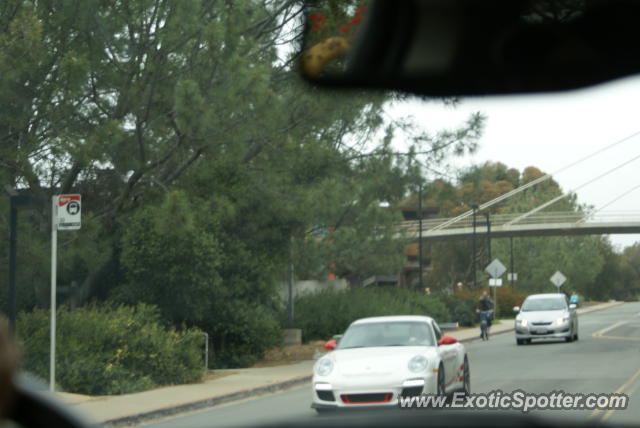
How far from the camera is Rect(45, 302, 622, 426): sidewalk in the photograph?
1537 cm

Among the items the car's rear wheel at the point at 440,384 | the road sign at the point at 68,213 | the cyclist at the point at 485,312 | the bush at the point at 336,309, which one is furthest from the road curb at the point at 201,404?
the cyclist at the point at 485,312

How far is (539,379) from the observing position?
61.3 ft

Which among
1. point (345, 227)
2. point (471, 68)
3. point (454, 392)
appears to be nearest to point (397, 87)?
point (471, 68)

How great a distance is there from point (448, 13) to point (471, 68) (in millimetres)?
178

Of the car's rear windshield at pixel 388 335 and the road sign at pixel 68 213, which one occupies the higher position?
the road sign at pixel 68 213

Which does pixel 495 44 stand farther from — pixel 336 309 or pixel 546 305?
pixel 336 309

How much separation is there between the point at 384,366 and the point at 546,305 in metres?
19.9

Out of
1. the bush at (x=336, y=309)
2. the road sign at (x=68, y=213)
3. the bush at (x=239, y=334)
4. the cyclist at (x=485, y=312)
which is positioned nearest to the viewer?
the road sign at (x=68, y=213)

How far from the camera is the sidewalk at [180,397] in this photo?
50.4 ft

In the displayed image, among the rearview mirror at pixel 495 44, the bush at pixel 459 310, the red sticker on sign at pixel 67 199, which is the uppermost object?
the red sticker on sign at pixel 67 199

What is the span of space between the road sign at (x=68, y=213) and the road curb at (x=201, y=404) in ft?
10.8

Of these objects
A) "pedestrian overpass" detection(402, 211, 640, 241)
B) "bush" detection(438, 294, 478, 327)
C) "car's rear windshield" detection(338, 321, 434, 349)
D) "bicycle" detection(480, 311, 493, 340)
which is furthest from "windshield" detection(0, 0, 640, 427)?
"pedestrian overpass" detection(402, 211, 640, 241)

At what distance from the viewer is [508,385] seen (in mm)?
17750

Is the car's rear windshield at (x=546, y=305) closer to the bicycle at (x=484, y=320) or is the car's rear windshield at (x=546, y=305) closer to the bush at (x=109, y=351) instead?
the bicycle at (x=484, y=320)
